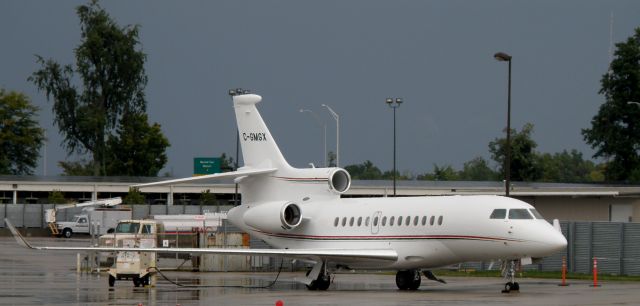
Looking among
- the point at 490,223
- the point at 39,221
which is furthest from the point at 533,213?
the point at 39,221

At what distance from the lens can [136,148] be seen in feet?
372

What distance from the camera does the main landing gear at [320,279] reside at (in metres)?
35.8

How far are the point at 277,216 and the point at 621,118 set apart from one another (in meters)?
72.2

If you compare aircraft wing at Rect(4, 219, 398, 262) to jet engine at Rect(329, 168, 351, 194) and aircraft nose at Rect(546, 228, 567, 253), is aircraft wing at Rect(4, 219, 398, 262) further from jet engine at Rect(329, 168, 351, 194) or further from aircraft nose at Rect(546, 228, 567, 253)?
aircraft nose at Rect(546, 228, 567, 253)

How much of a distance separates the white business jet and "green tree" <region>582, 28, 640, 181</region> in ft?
224

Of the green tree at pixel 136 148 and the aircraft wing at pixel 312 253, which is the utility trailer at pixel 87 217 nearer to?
the green tree at pixel 136 148

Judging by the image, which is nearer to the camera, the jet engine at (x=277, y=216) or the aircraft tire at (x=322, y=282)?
the aircraft tire at (x=322, y=282)

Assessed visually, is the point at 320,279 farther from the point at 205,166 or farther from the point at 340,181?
the point at 205,166

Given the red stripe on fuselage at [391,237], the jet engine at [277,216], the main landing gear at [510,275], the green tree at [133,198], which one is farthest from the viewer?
the green tree at [133,198]

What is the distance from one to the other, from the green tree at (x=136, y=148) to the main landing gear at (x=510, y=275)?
80.8m

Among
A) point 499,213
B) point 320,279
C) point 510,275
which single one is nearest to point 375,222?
point 320,279

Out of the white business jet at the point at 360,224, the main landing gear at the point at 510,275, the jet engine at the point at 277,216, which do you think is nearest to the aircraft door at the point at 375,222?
the white business jet at the point at 360,224

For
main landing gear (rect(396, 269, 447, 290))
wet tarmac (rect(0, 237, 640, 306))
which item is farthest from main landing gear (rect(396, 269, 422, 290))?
wet tarmac (rect(0, 237, 640, 306))

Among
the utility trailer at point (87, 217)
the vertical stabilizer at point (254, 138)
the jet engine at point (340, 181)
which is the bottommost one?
the utility trailer at point (87, 217)
